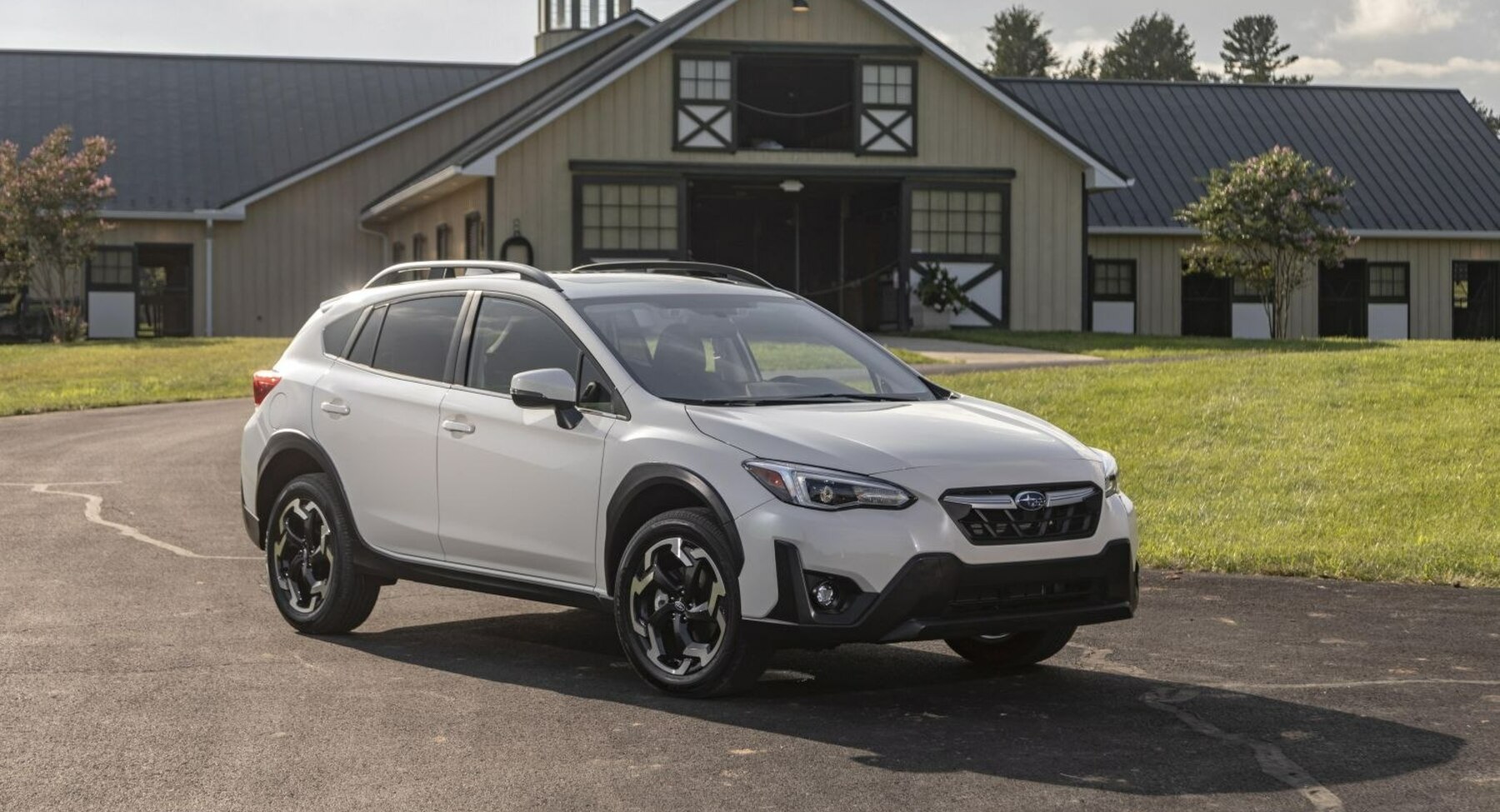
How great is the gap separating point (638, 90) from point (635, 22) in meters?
11.8

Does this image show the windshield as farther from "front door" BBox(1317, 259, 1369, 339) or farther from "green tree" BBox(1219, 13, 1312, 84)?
"green tree" BBox(1219, 13, 1312, 84)

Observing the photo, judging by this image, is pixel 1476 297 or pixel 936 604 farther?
pixel 1476 297

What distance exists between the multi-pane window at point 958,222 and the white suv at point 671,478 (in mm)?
23825

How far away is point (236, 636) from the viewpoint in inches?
347

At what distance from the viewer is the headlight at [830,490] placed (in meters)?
6.88

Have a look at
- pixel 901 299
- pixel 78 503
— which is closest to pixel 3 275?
pixel 901 299

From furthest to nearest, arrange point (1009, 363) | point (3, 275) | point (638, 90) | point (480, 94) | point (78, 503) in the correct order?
point (480, 94), point (3, 275), point (638, 90), point (1009, 363), point (78, 503)

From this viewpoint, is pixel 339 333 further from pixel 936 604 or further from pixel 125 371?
pixel 125 371

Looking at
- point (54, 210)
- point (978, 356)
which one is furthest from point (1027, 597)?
point (54, 210)

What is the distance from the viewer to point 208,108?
45469 mm

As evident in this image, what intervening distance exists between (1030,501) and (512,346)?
2549 millimetres

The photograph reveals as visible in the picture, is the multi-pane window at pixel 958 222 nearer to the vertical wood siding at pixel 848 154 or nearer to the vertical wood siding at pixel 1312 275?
the vertical wood siding at pixel 848 154

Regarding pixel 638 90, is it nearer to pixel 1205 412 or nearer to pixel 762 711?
pixel 1205 412

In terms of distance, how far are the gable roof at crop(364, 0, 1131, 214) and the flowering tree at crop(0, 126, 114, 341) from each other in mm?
7053
